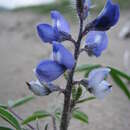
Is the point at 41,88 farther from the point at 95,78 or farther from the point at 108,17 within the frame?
the point at 108,17

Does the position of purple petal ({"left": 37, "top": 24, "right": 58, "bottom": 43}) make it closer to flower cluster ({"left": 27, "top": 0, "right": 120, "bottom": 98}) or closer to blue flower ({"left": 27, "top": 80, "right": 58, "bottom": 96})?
flower cluster ({"left": 27, "top": 0, "right": 120, "bottom": 98})

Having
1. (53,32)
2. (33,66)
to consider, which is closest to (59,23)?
(53,32)

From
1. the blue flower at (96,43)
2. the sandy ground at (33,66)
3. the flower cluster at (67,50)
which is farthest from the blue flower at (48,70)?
the sandy ground at (33,66)

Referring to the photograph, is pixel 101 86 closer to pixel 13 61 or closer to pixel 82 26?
pixel 82 26

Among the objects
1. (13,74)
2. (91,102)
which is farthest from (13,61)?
(91,102)

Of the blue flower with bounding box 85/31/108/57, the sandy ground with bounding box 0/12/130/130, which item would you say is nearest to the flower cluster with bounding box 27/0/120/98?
the blue flower with bounding box 85/31/108/57

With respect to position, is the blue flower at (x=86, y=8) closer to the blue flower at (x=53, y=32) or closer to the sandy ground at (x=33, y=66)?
the blue flower at (x=53, y=32)
